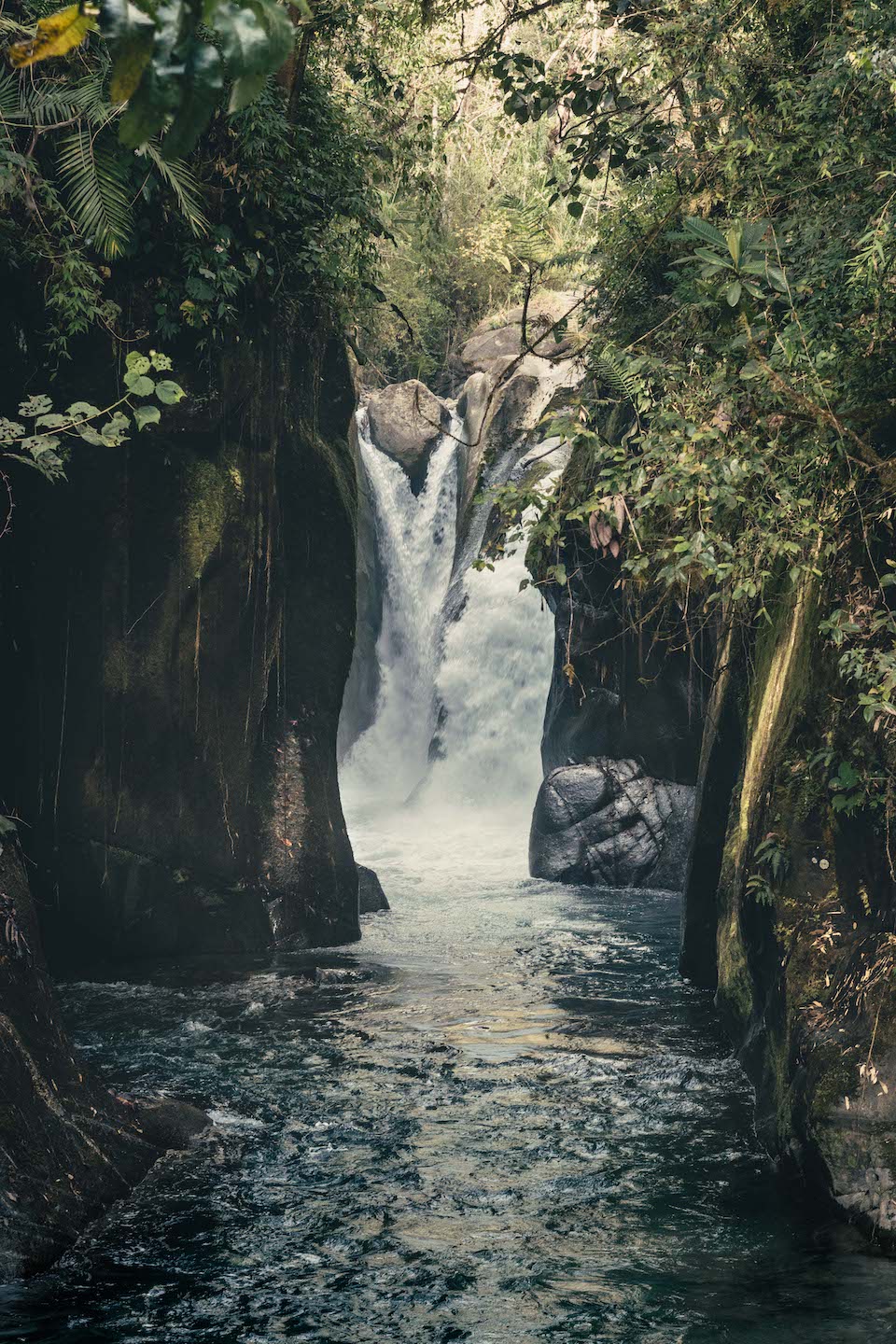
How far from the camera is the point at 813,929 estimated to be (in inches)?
250

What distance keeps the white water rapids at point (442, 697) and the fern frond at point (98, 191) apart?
1054 centimetres

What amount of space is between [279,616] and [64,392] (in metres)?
2.79

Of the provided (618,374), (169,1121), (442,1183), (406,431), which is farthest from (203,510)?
(406,431)

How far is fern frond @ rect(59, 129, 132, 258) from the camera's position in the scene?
739 cm

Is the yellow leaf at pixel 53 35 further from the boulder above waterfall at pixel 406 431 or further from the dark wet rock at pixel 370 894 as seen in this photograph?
the boulder above waterfall at pixel 406 431

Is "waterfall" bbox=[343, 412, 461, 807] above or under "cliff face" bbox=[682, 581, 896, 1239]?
above

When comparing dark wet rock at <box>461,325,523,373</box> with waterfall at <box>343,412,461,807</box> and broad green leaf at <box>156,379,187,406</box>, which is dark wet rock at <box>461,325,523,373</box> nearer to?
waterfall at <box>343,412,461,807</box>

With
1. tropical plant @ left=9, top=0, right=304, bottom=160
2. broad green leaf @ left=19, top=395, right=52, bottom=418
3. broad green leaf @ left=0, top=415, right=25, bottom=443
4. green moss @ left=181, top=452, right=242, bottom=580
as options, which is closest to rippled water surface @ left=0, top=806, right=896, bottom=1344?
green moss @ left=181, top=452, right=242, bottom=580

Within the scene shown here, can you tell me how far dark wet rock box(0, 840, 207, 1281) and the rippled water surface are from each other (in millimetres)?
133

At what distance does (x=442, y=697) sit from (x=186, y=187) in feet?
41.8

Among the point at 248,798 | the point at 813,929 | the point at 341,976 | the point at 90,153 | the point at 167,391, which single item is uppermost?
the point at 90,153

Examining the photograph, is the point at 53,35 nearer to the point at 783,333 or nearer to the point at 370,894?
the point at 783,333

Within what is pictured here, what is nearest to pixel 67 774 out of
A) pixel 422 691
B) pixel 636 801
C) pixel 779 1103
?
pixel 779 1103

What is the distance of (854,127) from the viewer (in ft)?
19.6
